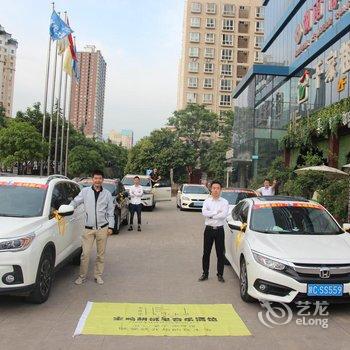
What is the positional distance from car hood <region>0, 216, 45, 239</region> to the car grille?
3322mm

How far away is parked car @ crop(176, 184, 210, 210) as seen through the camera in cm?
2438

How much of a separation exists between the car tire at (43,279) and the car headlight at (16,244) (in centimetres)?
40

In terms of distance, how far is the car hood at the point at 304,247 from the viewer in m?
6.03

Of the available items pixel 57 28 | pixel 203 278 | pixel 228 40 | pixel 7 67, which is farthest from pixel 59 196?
pixel 7 67

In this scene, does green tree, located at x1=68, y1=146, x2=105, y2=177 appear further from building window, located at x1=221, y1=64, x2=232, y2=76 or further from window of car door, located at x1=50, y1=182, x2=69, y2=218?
window of car door, located at x1=50, y1=182, x2=69, y2=218

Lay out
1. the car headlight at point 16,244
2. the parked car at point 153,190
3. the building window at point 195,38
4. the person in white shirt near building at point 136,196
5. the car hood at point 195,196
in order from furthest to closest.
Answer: the building window at point 195,38
the car hood at point 195,196
the parked car at point 153,190
the person in white shirt near building at point 136,196
the car headlight at point 16,244

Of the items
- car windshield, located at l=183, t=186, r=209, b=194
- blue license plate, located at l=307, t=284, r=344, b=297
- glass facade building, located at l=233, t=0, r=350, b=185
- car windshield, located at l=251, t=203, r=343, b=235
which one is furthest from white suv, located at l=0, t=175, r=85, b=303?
car windshield, located at l=183, t=186, r=209, b=194

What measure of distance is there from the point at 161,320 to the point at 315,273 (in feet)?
6.54

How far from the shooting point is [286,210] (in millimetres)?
7781

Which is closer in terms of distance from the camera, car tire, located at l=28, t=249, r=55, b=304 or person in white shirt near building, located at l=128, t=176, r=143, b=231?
car tire, located at l=28, t=249, r=55, b=304

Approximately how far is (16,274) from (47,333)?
2.95ft

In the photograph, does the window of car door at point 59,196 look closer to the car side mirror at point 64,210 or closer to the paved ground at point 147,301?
the car side mirror at point 64,210

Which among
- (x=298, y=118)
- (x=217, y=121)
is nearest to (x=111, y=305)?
(x=298, y=118)

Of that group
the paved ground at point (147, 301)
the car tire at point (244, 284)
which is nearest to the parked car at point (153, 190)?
the paved ground at point (147, 301)
